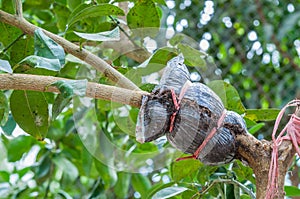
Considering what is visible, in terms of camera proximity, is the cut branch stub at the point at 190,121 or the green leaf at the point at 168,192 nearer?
the cut branch stub at the point at 190,121

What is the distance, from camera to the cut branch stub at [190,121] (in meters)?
0.41

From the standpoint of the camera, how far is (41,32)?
45 centimetres

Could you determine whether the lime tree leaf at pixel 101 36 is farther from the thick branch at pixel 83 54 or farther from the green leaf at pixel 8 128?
the green leaf at pixel 8 128

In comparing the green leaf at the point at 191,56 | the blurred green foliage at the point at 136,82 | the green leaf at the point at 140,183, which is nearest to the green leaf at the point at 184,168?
the blurred green foliage at the point at 136,82

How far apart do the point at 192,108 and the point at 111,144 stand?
0.35 meters

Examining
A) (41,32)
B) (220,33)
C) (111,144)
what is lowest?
(111,144)

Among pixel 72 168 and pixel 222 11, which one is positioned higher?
pixel 222 11

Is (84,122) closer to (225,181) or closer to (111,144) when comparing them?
(111,144)

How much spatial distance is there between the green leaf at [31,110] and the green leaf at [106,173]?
0.27m

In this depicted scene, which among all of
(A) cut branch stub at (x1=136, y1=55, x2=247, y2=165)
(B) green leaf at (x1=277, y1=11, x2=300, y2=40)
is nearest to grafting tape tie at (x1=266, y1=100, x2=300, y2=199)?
(A) cut branch stub at (x1=136, y1=55, x2=247, y2=165)

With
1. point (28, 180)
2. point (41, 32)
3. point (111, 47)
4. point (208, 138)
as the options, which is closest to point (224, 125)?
point (208, 138)

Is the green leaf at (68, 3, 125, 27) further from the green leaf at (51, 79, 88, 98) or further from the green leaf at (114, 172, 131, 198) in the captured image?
the green leaf at (114, 172, 131, 198)

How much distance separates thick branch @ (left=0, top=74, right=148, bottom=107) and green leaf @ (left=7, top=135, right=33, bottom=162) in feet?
1.78

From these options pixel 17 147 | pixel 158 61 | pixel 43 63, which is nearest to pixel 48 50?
pixel 43 63
